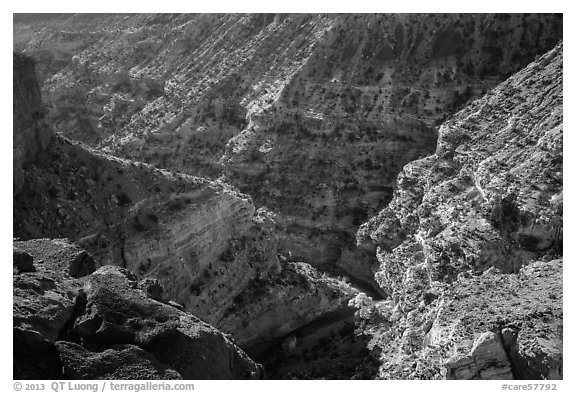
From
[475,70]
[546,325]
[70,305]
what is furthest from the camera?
[475,70]

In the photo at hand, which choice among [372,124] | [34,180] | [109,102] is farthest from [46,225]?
[109,102]

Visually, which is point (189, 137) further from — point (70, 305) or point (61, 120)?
point (70, 305)

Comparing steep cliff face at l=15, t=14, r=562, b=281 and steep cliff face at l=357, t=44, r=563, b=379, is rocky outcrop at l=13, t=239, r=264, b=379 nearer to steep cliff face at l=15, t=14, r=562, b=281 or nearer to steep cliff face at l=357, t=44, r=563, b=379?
steep cliff face at l=357, t=44, r=563, b=379

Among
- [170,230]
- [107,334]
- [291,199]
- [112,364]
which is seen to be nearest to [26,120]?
[170,230]

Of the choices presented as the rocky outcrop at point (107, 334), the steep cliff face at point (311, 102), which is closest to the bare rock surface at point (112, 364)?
the rocky outcrop at point (107, 334)

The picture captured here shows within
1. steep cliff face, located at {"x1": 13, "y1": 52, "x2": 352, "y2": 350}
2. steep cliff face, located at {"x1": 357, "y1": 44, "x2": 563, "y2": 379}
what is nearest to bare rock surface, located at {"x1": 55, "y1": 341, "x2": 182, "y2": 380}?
steep cliff face, located at {"x1": 357, "y1": 44, "x2": 563, "y2": 379}
